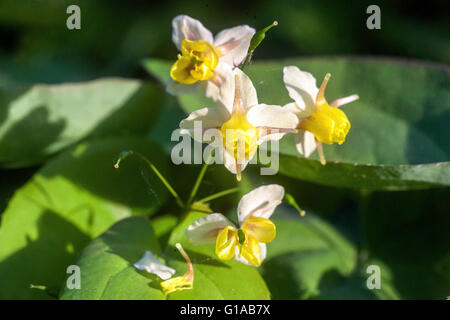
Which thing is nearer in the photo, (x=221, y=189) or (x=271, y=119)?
(x=271, y=119)

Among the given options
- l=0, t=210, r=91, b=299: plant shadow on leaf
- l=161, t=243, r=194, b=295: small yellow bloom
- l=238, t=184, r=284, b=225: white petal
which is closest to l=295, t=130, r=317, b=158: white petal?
l=238, t=184, r=284, b=225: white petal

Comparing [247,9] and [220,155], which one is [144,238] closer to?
[220,155]

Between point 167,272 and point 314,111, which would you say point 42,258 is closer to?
point 167,272

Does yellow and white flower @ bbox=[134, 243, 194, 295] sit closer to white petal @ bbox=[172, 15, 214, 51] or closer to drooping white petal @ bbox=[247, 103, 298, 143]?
drooping white petal @ bbox=[247, 103, 298, 143]

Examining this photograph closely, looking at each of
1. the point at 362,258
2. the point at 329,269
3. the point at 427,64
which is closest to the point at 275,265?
the point at 329,269

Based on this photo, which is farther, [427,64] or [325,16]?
[325,16]

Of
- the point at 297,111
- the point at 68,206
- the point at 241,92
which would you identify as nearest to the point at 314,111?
the point at 297,111
